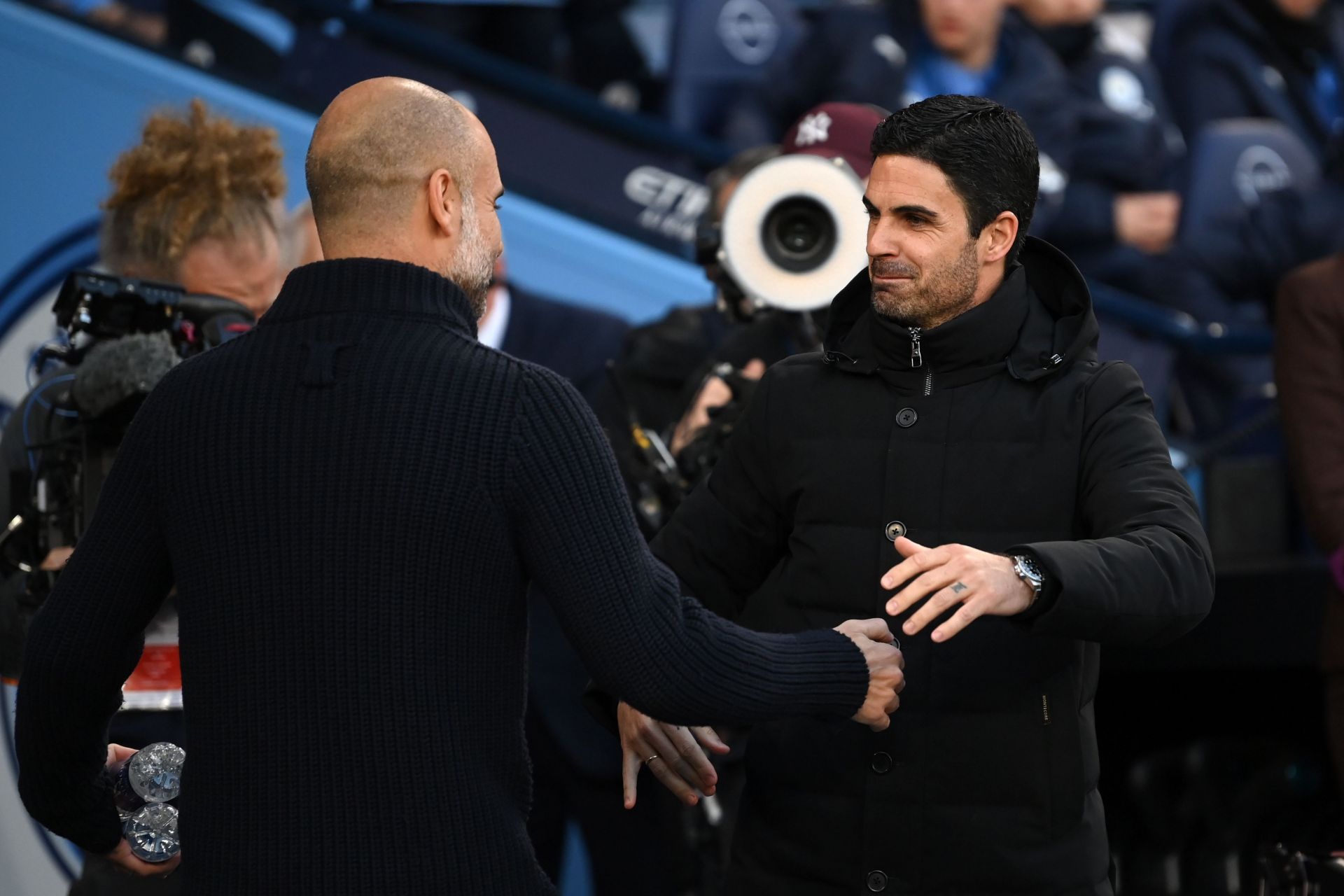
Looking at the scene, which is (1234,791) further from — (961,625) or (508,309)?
(961,625)

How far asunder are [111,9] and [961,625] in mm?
4343

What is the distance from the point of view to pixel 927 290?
229 centimetres

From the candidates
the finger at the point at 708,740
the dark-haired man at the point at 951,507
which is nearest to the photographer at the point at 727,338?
the dark-haired man at the point at 951,507

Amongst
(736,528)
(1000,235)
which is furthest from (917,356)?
(736,528)

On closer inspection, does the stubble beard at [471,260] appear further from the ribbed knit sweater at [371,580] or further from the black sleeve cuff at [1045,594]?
the black sleeve cuff at [1045,594]

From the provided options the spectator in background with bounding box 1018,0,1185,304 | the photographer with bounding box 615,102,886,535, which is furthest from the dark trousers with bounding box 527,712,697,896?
the spectator in background with bounding box 1018,0,1185,304

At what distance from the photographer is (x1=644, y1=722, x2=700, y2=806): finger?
7.51 ft

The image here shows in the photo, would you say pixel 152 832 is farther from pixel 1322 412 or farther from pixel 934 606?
pixel 1322 412

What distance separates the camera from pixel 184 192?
2.90 metres

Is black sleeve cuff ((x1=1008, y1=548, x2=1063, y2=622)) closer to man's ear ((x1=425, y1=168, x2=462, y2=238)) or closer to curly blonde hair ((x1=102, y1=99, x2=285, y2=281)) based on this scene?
man's ear ((x1=425, y1=168, x2=462, y2=238))

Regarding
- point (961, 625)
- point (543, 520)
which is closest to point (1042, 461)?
point (961, 625)

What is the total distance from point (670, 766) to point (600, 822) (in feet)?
5.04

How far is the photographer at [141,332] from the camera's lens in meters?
2.47

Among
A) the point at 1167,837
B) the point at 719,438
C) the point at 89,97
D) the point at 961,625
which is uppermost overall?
the point at 89,97
